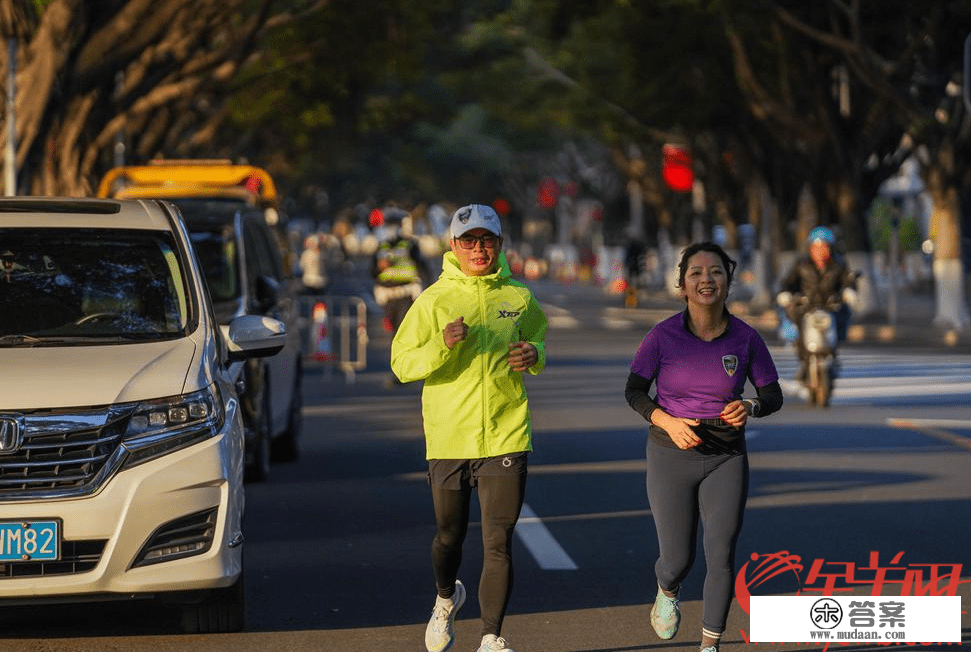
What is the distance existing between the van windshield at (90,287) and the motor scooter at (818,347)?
11828mm

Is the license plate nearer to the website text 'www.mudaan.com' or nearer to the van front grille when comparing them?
the van front grille

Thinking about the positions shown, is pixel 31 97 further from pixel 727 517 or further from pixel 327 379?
pixel 727 517

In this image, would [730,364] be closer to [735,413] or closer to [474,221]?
Result: [735,413]

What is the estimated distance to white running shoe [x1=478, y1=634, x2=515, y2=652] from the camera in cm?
773

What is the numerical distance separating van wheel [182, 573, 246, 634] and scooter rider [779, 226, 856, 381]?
12565mm

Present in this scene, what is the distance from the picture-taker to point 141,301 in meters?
9.34

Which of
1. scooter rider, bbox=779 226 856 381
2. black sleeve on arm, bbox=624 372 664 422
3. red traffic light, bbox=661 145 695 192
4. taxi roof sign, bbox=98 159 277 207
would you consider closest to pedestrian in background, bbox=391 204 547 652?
black sleeve on arm, bbox=624 372 664 422

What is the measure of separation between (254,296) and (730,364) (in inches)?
297

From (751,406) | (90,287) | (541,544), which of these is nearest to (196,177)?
(541,544)

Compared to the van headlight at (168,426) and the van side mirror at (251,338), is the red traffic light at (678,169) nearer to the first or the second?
the van side mirror at (251,338)

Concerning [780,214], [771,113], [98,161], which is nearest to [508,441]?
[98,161]

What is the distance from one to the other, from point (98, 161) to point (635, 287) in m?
20.4

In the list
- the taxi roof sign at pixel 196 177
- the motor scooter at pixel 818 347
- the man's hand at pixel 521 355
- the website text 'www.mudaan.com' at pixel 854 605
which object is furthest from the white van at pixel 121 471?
the motor scooter at pixel 818 347

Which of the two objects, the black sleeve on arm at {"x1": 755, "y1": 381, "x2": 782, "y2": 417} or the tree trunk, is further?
the tree trunk
